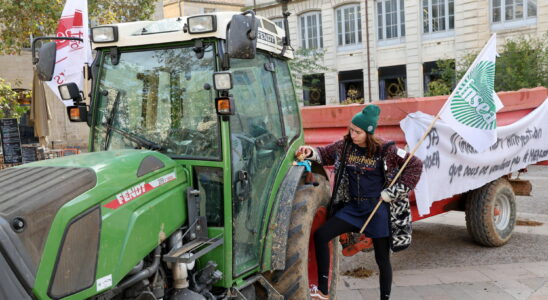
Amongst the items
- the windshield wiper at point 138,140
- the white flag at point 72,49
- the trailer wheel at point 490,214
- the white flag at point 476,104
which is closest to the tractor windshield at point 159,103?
the windshield wiper at point 138,140

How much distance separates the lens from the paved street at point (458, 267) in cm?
537

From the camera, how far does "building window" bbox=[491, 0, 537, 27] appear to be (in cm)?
2281

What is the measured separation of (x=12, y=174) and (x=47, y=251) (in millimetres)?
789

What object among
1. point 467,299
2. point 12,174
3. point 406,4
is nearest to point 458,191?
point 467,299

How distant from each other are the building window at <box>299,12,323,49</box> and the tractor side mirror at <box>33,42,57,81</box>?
86.0 feet

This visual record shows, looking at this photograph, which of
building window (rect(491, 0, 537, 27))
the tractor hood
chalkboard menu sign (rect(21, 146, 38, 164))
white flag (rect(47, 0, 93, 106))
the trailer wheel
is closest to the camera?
the tractor hood

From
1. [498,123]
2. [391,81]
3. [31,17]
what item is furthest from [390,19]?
[498,123]

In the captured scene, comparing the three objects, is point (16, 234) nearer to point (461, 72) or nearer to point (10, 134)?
point (10, 134)

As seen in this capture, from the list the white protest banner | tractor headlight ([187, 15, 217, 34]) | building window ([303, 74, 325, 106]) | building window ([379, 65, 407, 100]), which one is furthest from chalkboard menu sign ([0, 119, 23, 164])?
building window ([379, 65, 407, 100])

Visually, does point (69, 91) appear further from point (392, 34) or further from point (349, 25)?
point (349, 25)

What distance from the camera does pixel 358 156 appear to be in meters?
4.55

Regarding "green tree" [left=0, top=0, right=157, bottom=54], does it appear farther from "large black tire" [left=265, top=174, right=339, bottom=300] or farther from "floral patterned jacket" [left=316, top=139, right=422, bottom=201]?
"large black tire" [left=265, top=174, right=339, bottom=300]

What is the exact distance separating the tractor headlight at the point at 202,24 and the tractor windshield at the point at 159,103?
0.49ft

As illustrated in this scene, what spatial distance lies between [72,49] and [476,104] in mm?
4316
